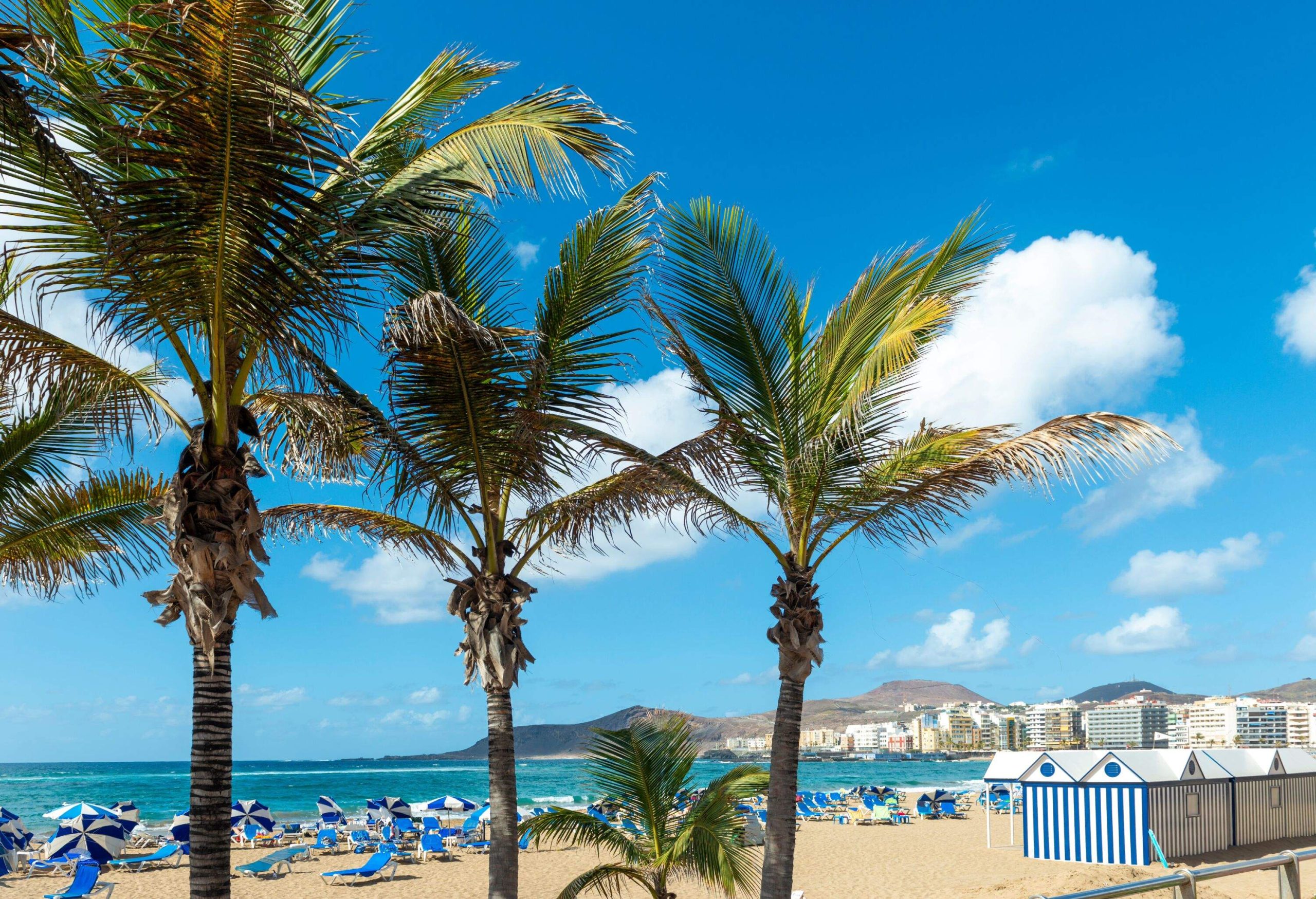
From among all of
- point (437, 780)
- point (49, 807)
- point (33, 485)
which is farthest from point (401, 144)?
point (437, 780)

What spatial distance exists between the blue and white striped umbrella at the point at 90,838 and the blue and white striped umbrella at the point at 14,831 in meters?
1.17

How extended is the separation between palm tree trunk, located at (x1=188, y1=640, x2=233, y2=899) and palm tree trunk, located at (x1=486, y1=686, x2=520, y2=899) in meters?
2.82

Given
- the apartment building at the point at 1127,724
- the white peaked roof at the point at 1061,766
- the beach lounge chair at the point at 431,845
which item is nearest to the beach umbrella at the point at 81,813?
the beach lounge chair at the point at 431,845

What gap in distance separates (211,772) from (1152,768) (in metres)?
14.1

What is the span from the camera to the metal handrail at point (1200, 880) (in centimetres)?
283

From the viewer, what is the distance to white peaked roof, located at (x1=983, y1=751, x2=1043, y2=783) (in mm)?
16094

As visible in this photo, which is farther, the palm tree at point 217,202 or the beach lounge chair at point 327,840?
the beach lounge chair at point 327,840

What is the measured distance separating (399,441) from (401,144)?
6.24ft

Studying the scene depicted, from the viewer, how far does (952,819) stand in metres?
30.4

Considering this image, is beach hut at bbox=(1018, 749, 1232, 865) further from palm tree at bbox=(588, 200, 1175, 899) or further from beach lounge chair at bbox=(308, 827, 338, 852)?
beach lounge chair at bbox=(308, 827, 338, 852)

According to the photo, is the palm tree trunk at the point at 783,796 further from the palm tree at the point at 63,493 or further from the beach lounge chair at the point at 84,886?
the beach lounge chair at the point at 84,886

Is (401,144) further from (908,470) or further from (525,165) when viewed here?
(908,470)

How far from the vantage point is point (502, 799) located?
7547 millimetres

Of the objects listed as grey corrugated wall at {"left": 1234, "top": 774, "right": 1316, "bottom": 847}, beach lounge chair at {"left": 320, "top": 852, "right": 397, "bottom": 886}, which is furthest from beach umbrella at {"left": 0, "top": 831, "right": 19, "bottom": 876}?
grey corrugated wall at {"left": 1234, "top": 774, "right": 1316, "bottom": 847}
